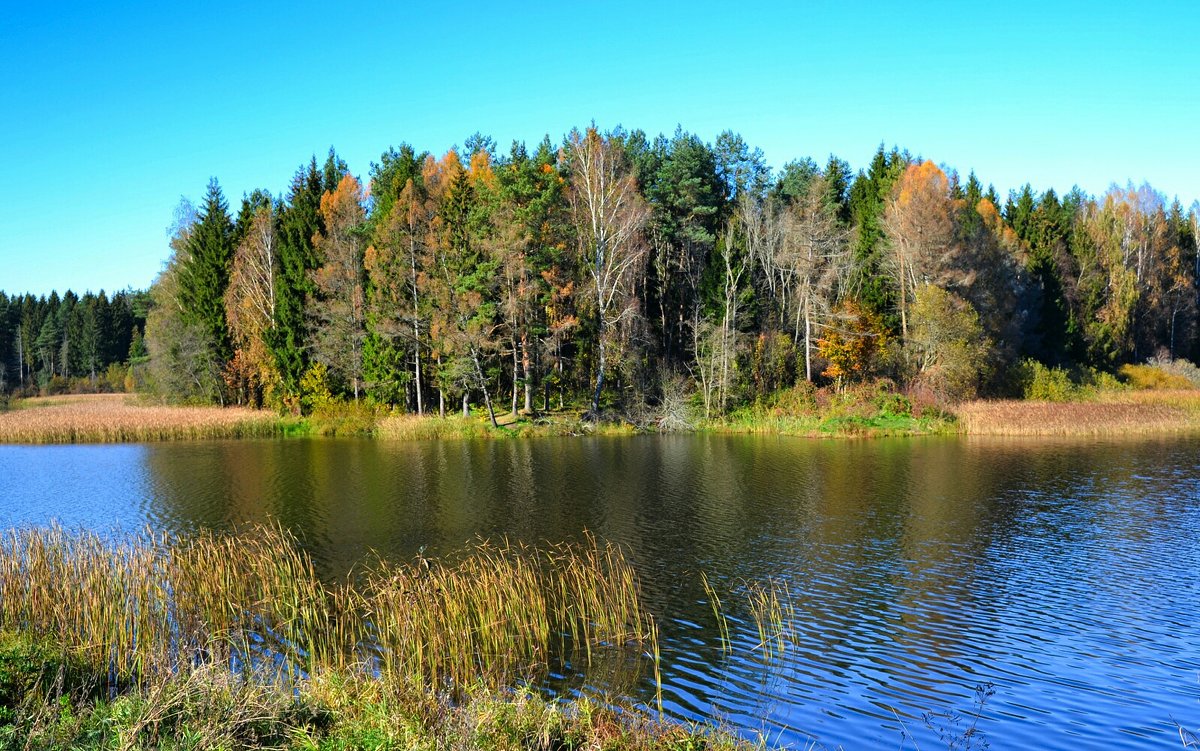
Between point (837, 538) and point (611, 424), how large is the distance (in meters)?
28.2

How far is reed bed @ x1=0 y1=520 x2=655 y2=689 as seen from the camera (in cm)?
1134

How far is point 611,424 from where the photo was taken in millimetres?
47906

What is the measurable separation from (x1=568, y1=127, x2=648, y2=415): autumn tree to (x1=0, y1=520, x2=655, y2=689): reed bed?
3402 centimetres

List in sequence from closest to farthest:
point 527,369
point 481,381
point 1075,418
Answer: point 1075,418 < point 481,381 < point 527,369

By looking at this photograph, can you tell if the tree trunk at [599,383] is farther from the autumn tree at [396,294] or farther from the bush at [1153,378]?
the bush at [1153,378]

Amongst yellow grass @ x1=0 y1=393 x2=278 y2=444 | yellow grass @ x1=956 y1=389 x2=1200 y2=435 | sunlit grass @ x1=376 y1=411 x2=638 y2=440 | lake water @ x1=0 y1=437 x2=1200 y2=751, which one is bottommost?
lake water @ x1=0 y1=437 x2=1200 y2=751

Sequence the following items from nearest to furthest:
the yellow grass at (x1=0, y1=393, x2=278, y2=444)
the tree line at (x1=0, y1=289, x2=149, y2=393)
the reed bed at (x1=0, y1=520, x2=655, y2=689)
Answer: the reed bed at (x1=0, y1=520, x2=655, y2=689) → the yellow grass at (x1=0, y1=393, x2=278, y2=444) → the tree line at (x1=0, y1=289, x2=149, y2=393)

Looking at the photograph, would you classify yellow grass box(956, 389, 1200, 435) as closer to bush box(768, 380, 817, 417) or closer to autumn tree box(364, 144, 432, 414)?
bush box(768, 380, 817, 417)

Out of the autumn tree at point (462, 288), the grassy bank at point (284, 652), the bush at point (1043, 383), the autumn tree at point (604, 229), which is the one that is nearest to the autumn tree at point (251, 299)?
the autumn tree at point (462, 288)

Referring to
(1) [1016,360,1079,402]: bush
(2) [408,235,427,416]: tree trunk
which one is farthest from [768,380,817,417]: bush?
(2) [408,235,427,416]: tree trunk

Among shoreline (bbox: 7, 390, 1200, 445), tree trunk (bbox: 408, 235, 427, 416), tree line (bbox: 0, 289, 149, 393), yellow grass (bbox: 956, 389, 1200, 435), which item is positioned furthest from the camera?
tree line (bbox: 0, 289, 149, 393)

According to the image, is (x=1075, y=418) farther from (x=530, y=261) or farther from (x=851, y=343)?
(x=530, y=261)

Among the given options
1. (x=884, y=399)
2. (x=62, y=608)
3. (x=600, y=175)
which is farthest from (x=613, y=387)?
(x=62, y=608)

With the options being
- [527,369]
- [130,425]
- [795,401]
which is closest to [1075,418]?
[795,401]
